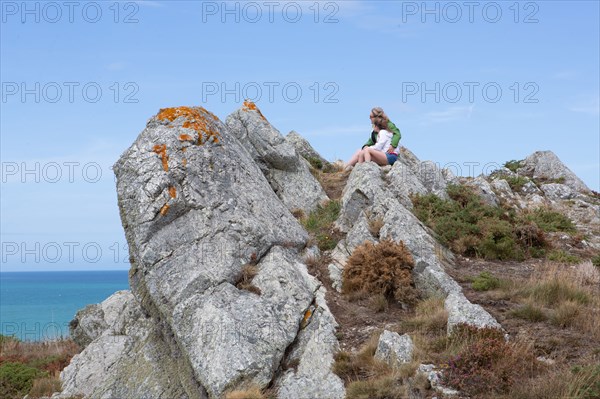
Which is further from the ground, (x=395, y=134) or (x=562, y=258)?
(x=395, y=134)

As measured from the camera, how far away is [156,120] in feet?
52.1

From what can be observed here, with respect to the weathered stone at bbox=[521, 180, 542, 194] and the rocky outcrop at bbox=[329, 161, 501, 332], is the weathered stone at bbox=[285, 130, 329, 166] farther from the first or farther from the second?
the weathered stone at bbox=[521, 180, 542, 194]

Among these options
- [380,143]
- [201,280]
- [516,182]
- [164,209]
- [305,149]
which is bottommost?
[201,280]

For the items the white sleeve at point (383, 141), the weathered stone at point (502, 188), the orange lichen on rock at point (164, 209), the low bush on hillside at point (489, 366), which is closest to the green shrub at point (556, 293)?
the low bush on hillside at point (489, 366)

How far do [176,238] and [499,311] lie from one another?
8.00 metres

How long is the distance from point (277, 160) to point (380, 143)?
3924 mm

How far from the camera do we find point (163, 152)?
1487 centimetres

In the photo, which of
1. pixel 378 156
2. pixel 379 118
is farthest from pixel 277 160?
pixel 379 118

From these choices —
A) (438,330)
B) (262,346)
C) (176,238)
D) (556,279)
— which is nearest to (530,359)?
(438,330)

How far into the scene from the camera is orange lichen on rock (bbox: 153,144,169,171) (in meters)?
14.6

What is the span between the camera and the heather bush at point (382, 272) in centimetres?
1479

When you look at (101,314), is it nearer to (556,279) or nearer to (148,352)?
(148,352)

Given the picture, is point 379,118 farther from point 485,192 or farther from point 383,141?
point 485,192

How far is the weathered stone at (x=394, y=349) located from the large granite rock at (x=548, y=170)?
20.4 meters
